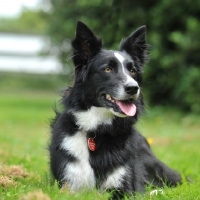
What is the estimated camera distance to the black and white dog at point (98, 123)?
193 inches

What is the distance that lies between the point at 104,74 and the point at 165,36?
9884 millimetres

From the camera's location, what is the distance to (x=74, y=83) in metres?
5.21

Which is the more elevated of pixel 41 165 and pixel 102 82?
pixel 102 82

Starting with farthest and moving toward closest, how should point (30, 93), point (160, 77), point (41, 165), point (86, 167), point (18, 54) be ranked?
1. point (18, 54)
2. point (30, 93)
3. point (160, 77)
4. point (41, 165)
5. point (86, 167)

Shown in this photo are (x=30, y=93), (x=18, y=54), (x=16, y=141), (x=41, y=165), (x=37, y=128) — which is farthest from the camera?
(x=18, y=54)

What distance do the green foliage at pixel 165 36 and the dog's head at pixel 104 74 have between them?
7.73 metres

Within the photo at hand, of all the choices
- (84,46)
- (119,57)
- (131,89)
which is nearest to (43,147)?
(84,46)

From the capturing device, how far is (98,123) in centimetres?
506

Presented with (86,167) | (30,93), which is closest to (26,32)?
(30,93)

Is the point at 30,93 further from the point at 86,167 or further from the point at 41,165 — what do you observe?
the point at 86,167

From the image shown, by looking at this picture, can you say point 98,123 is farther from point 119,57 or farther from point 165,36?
point 165,36

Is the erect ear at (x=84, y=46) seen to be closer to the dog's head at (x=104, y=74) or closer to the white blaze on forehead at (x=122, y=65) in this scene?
the dog's head at (x=104, y=74)

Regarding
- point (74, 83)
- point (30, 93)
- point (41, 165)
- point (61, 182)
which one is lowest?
point (30, 93)

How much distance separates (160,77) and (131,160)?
9642 millimetres
